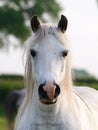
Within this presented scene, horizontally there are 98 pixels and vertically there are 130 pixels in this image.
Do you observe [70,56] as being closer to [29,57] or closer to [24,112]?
[29,57]

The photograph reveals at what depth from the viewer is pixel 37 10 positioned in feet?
187

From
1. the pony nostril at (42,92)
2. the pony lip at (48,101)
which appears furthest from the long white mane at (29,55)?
the pony nostril at (42,92)

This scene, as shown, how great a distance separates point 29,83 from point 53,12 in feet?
165

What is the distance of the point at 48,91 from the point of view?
572cm

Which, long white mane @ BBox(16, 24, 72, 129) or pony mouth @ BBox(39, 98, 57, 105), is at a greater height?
long white mane @ BBox(16, 24, 72, 129)

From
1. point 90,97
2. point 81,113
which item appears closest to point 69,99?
point 81,113

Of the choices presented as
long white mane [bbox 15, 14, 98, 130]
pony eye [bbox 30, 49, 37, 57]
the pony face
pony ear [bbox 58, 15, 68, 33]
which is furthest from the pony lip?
pony ear [bbox 58, 15, 68, 33]

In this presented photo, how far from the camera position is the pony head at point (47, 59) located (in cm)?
576

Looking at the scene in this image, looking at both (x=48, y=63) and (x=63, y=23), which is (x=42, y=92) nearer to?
(x=48, y=63)

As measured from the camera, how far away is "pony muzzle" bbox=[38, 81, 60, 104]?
5.71 meters

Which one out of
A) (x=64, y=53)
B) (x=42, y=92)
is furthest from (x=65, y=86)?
(x=42, y=92)

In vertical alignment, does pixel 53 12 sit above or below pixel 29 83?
above

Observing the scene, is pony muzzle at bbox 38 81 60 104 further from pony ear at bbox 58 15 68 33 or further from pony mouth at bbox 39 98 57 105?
pony ear at bbox 58 15 68 33

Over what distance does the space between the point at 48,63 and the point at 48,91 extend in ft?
1.02
